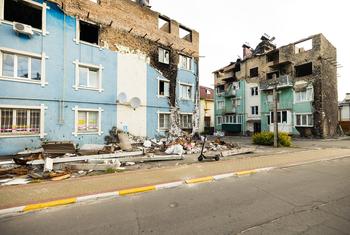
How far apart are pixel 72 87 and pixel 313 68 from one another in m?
30.3

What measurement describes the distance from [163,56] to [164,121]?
6189 millimetres

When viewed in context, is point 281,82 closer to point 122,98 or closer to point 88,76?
point 122,98

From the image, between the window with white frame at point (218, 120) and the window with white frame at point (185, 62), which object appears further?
the window with white frame at point (218, 120)

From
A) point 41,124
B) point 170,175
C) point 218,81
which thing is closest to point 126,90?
point 41,124

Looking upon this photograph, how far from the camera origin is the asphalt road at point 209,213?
152 inches

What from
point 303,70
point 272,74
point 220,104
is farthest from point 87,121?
point 303,70

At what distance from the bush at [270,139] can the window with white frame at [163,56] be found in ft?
37.6

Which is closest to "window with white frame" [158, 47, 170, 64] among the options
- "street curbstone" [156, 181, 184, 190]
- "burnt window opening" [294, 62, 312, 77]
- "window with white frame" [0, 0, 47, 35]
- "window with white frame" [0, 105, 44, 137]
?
"window with white frame" [0, 0, 47, 35]

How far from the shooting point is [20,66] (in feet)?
40.5

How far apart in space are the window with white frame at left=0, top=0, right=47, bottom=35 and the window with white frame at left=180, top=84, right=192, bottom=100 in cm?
1207

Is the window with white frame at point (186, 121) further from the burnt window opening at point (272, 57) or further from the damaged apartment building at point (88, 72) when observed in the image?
the burnt window opening at point (272, 57)

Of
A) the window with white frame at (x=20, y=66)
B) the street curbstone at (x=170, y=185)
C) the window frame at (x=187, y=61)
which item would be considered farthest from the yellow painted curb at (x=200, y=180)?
the window frame at (x=187, y=61)

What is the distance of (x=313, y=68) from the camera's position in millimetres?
→ 28453

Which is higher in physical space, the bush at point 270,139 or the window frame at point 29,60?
the window frame at point 29,60
